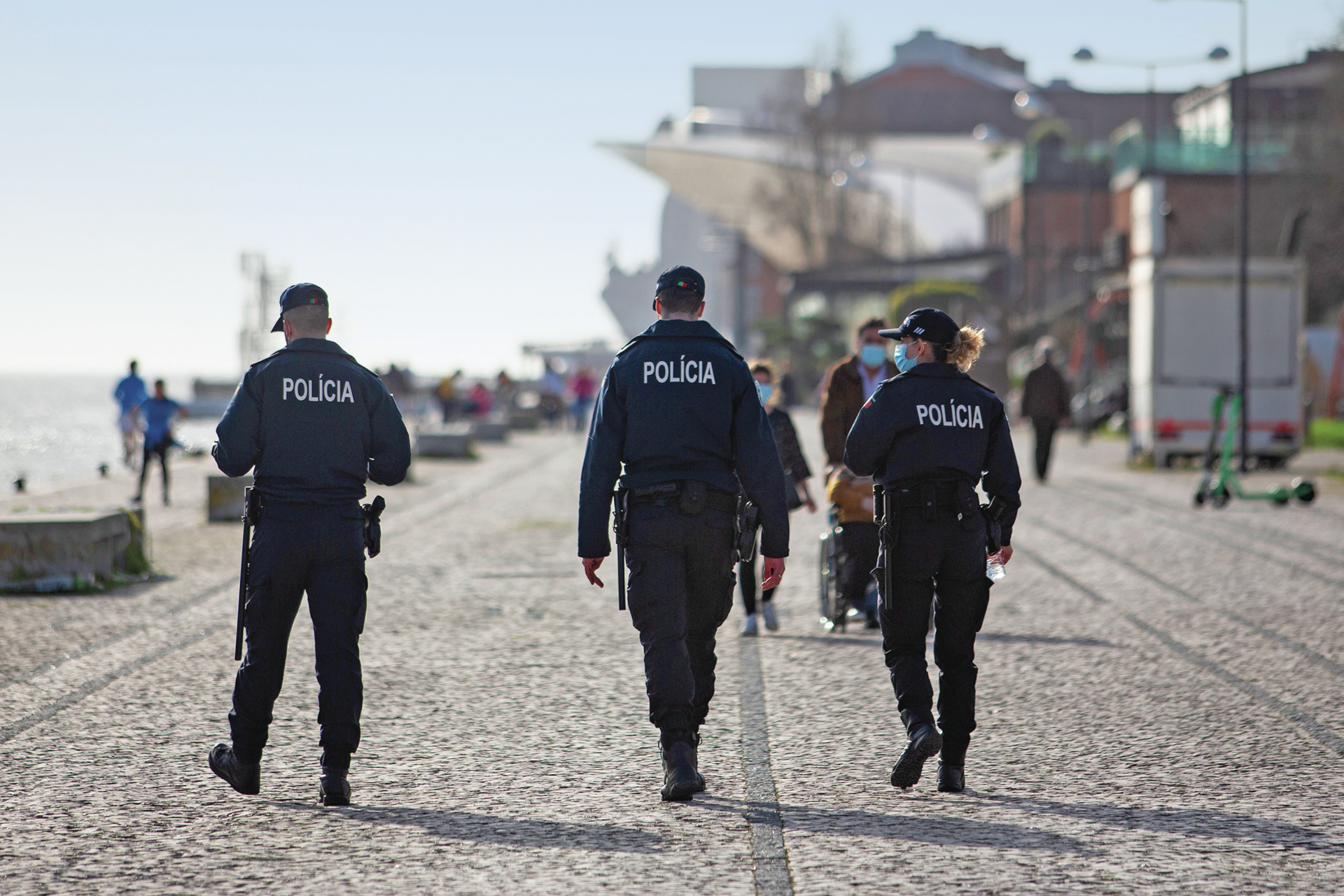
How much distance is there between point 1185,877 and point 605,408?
2426 millimetres

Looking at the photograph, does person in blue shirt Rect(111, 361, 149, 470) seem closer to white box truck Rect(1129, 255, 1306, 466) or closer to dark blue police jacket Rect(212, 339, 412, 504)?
white box truck Rect(1129, 255, 1306, 466)

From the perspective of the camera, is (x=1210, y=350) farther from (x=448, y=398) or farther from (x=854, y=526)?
(x=448, y=398)

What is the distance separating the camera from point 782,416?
10.4 meters

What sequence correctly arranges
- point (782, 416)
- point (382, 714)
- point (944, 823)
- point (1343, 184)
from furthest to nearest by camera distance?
point (1343, 184) < point (782, 416) < point (382, 714) < point (944, 823)

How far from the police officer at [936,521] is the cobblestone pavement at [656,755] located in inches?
11.4

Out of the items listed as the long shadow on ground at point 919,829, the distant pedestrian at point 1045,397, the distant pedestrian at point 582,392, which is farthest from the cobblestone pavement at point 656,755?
the distant pedestrian at point 582,392

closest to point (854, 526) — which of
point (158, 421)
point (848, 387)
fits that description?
point (848, 387)

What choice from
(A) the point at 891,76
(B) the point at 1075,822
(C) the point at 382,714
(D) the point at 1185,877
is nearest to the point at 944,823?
(B) the point at 1075,822

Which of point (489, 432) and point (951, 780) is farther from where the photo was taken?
point (489, 432)

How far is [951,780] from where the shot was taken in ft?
20.0

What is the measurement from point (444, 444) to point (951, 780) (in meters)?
29.1

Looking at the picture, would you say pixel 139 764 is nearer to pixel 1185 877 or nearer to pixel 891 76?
pixel 1185 877

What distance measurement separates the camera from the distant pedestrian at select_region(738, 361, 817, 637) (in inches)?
399

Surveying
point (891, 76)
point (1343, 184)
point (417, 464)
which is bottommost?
point (417, 464)
